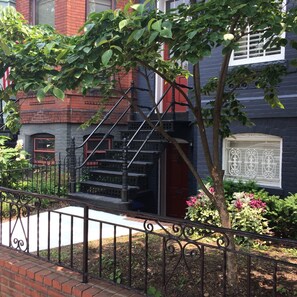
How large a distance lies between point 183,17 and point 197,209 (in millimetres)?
3653

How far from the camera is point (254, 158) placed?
6848 mm

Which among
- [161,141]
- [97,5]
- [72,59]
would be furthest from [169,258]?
[97,5]

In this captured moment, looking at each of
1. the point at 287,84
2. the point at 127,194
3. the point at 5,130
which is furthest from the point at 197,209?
the point at 5,130

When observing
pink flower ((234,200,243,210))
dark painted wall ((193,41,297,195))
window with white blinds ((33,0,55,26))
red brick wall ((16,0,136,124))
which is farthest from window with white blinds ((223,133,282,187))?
window with white blinds ((33,0,55,26))

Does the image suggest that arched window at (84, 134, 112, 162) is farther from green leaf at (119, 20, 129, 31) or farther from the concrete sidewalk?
green leaf at (119, 20, 129, 31)

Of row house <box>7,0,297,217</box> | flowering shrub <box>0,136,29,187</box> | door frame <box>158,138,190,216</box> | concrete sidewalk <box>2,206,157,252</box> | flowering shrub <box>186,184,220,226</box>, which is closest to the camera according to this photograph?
concrete sidewalk <box>2,206,157,252</box>

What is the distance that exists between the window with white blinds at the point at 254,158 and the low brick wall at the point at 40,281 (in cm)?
400

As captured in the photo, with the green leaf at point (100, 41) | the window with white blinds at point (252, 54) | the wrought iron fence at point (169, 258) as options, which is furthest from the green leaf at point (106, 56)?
the window with white blinds at point (252, 54)

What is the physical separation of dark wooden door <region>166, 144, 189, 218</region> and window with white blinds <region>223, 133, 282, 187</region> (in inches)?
61.6

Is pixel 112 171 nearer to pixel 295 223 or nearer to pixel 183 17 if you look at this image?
pixel 295 223

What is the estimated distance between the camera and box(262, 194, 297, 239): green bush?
552 centimetres

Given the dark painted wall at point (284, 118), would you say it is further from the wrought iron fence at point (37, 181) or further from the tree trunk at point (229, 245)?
the wrought iron fence at point (37, 181)

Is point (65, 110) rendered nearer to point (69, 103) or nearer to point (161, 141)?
point (69, 103)

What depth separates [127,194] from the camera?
256 inches
